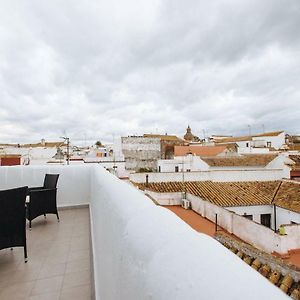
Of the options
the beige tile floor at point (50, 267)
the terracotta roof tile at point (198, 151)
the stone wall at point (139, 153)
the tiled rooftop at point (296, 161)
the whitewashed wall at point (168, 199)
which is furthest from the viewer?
the terracotta roof tile at point (198, 151)

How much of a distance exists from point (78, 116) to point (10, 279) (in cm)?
3196

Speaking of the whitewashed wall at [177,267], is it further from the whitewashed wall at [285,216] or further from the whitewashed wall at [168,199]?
the whitewashed wall at [168,199]

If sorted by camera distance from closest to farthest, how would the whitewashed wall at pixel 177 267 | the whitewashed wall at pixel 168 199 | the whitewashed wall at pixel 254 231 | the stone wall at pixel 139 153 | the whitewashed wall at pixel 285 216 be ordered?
the whitewashed wall at pixel 177 267
the whitewashed wall at pixel 254 231
the whitewashed wall at pixel 285 216
the whitewashed wall at pixel 168 199
the stone wall at pixel 139 153

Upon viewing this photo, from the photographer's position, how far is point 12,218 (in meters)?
2.63

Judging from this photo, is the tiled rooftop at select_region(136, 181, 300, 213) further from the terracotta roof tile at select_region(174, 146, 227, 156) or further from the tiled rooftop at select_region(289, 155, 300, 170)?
the terracotta roof tile at select_region(174, 146, 227, 156)

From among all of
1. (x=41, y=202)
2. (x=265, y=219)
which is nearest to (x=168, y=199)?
(x=265, y=219)

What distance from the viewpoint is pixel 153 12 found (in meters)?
7.34

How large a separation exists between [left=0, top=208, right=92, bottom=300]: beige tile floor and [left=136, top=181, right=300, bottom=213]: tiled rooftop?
34.7ft

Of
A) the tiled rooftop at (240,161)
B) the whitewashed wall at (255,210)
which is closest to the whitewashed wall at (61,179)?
the whitewashed wall at (255,210)

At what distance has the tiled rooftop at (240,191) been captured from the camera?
1269 cm

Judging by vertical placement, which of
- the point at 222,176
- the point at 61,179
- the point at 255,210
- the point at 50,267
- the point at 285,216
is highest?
the point at 61,179

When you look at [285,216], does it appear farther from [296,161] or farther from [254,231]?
[296,161]

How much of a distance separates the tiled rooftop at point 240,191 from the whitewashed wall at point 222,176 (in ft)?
1.79

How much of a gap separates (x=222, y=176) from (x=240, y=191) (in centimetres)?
288
